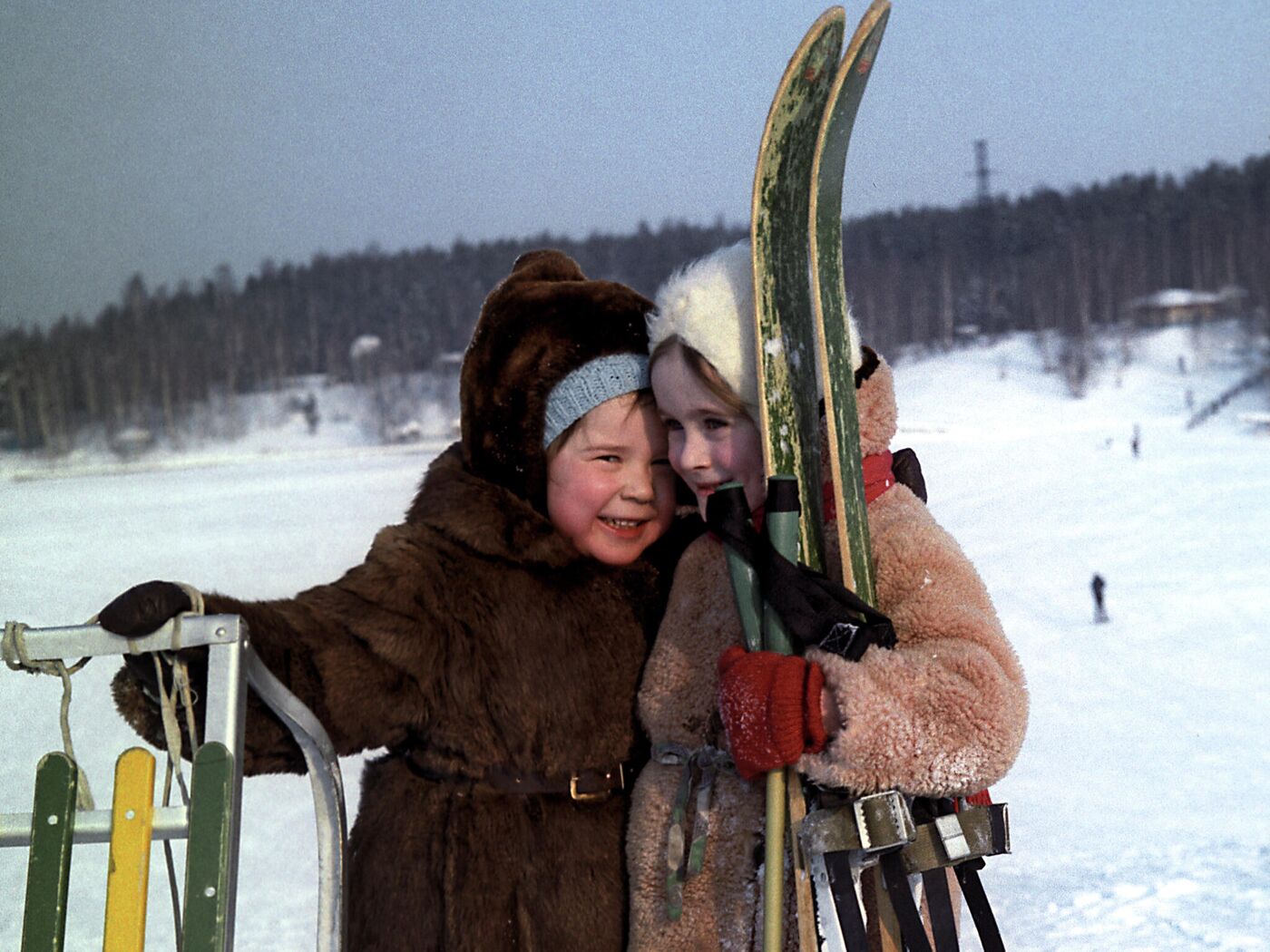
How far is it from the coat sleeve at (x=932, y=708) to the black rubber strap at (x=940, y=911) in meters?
0.18

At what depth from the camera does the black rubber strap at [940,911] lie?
153cm

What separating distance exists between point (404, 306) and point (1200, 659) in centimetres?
3865

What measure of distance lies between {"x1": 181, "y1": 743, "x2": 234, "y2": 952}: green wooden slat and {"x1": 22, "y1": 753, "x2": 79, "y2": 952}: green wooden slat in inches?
7.3

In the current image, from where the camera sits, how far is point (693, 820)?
167 centimetres

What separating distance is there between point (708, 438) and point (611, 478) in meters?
0.20

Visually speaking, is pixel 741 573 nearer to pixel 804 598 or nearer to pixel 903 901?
pixel 804 598

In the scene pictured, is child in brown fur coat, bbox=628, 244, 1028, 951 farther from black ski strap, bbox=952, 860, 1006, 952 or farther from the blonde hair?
black ski strap, bbox=952, 860, 1006, 952

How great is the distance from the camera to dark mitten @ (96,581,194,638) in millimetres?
1518

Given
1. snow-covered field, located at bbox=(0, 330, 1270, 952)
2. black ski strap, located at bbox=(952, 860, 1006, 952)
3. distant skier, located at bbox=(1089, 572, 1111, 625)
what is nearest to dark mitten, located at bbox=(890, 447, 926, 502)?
black ski strap, located at bbox=(952, 860, 1006, 952)

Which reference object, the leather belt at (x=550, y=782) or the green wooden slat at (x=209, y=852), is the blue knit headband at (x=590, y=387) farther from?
the green wooden slat at (x=209, y=852)

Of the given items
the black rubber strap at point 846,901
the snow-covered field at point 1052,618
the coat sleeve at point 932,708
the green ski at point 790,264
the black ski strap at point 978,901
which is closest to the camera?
the coat sleeve at point 932,708

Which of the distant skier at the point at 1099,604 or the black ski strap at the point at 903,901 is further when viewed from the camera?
the distant skier at the point at 1099,604

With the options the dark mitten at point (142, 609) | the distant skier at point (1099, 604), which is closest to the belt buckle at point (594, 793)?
the dark mitten at point (142, 609)

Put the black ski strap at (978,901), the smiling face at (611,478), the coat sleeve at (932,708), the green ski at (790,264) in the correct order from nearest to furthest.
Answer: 1. the coat sleeve at (932,708)
2. the black ski strap at (978,901)
3. the green ski at (790,264)
4. the smiling face at (611,478)
